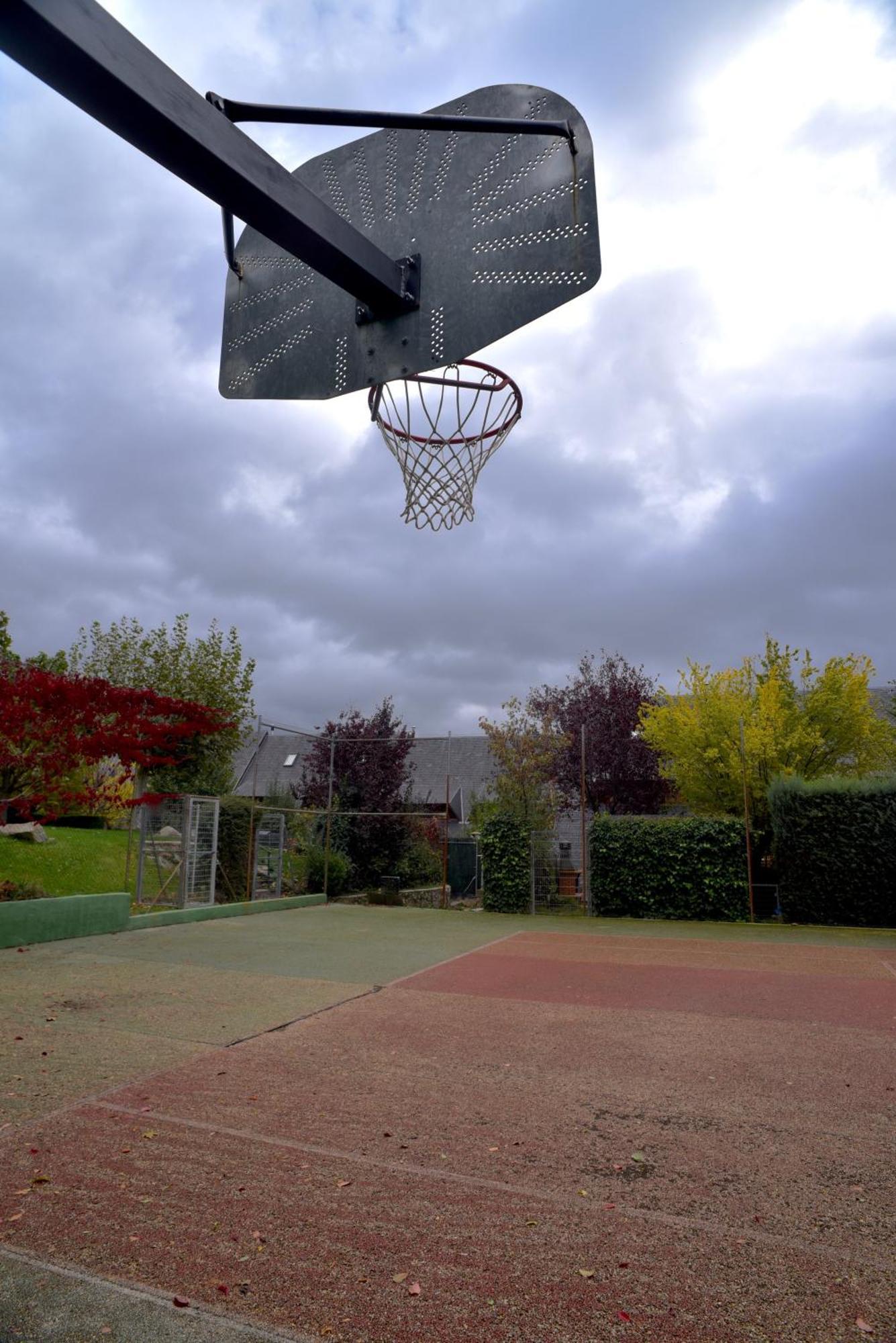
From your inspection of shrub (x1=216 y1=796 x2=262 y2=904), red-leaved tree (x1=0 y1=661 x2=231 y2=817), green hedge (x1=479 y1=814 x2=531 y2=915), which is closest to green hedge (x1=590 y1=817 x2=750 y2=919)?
green hedge (x1=479 y1=814 x2=531 y2=915)

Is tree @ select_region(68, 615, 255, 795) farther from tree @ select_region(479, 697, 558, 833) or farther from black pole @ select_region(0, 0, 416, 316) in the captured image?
black pole @ select_region(0, 0, 416, 316)

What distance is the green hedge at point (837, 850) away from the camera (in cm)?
1330

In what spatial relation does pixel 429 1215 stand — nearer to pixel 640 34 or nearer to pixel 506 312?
pixel 506 312

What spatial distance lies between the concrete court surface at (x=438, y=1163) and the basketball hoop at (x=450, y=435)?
3.29m

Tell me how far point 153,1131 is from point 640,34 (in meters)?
5.34

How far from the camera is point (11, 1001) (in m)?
6.41

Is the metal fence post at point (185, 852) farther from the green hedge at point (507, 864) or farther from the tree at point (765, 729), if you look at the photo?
the tree at point (765, 729)

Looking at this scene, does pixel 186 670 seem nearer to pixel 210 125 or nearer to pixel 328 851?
pixel 328 851

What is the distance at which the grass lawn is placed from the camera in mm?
12453

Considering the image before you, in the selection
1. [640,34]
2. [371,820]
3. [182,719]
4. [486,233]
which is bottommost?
[371,820]

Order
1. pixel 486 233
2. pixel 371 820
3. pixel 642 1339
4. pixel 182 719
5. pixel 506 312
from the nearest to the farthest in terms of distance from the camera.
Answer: pixel 642 1339
pixel 506 312
pixel 486 233
pixel 182 719
pixel 371 820

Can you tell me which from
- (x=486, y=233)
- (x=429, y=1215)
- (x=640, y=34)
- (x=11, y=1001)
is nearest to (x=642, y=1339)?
(x=429, y=1215)

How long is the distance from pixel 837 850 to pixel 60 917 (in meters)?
11.2

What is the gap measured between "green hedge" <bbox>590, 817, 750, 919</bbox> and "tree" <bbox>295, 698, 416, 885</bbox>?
4.10 m
